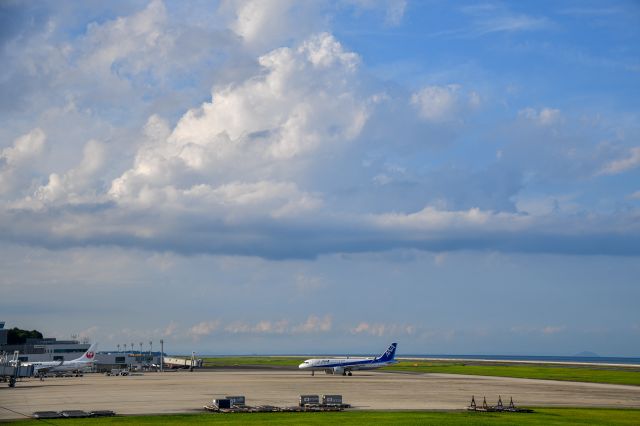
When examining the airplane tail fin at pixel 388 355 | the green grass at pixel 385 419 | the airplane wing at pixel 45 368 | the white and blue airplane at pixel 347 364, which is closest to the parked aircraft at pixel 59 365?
the airplane wing at pixel 45 368

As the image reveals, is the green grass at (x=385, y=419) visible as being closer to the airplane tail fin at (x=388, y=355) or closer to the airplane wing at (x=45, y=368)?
the airplane wing at (x=45, y=368)

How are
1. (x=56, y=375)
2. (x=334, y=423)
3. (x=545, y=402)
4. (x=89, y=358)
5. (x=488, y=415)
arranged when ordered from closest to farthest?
(x=334, y=423), (x=488, y=415), (x=545, y=402), (x=56, y=375), (x=89, y=358)

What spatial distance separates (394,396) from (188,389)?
28180 mm

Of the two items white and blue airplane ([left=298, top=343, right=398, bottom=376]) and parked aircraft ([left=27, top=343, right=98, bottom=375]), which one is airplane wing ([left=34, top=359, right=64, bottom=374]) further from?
white and blue airplane ([left=298, top=343, right=398, bottom=376])

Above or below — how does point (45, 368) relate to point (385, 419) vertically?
above

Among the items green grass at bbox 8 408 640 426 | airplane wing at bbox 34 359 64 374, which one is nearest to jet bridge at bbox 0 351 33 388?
airplane wing at bbox 34 359 64 374

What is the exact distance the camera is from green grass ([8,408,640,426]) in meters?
51.8

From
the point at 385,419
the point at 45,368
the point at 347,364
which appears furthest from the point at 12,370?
the point at 385,419

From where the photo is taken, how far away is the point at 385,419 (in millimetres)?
54188

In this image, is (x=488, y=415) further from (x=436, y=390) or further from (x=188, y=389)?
(x=188, y=389)

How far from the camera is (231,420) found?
5369cm

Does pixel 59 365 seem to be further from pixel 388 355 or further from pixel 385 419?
pixel 385 419

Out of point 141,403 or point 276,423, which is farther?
point 141,403

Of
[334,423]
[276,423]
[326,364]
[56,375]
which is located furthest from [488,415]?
[56,375]
